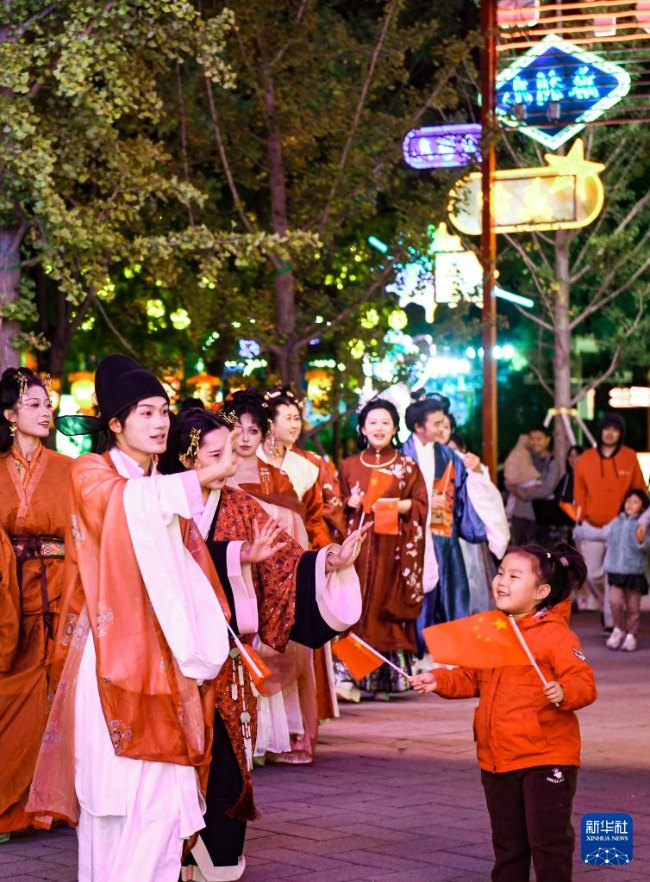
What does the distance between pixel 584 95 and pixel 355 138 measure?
128 inches

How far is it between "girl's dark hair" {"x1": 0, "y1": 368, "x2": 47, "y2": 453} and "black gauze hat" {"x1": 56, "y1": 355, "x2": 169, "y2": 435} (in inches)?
68.8

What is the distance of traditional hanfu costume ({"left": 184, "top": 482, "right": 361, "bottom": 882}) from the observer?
5.65 meters

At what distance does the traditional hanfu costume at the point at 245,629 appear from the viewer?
A: 5.65m

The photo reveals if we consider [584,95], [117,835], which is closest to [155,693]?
[117,835]

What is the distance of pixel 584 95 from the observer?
53.1 feet

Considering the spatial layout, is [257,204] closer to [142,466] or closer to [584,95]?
[584,95]

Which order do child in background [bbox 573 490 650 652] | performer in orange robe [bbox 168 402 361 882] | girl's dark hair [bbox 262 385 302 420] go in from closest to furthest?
performer in orange robe [bbox 168 402 361 882], girl's dark hair [bbox 262 385 302 420], child in background [bbox 573 490 650 652]

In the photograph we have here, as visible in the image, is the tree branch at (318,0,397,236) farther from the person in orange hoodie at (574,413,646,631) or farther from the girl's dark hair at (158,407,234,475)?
the girl's dark hair at (158,407,234,475)

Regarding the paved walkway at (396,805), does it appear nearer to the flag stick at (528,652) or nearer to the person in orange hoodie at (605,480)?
the flag stick at (528,652)

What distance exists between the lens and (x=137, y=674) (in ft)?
16.6

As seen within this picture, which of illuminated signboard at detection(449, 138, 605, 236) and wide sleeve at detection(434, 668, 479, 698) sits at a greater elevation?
illuminated signboard at detection(449, 138, 605, 236)

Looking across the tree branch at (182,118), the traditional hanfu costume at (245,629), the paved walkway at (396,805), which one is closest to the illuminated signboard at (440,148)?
the tree branch at (182,118)

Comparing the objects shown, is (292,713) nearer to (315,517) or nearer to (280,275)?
(315,517)

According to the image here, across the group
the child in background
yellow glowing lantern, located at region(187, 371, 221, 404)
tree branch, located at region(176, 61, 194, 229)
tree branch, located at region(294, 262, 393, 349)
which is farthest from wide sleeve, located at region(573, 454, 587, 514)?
tree branch, located at region(176, 61, 194, 229)
